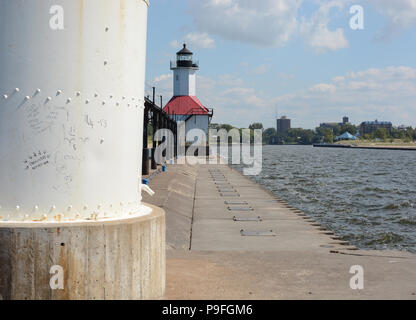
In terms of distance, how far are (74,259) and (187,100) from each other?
240ft

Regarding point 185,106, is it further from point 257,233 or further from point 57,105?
point 57,105

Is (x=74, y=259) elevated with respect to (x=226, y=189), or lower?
elevated

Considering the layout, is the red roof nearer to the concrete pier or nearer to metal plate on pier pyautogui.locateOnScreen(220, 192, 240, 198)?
metal plate on pier pyautogui.locateOnScreen(220, 192, 240, 198)

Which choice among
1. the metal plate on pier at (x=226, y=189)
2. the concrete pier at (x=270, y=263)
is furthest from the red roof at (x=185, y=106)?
the concrete pier at (x=270, y=263)

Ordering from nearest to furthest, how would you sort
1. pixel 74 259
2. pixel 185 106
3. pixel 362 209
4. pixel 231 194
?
pixel 74 259
pixel 362 209
pixel 231 194
pixel 185 106

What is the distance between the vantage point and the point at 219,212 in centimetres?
1780

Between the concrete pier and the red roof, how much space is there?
5791cm

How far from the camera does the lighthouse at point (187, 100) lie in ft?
239

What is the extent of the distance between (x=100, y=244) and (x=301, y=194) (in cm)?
2836

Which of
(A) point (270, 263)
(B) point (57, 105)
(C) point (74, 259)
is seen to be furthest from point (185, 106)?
(C) point (74, 259)

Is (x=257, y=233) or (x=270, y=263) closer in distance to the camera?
(x=270, y=263)

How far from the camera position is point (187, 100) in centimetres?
7694

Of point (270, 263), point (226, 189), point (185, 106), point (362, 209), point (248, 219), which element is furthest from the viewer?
point (185, 106)
